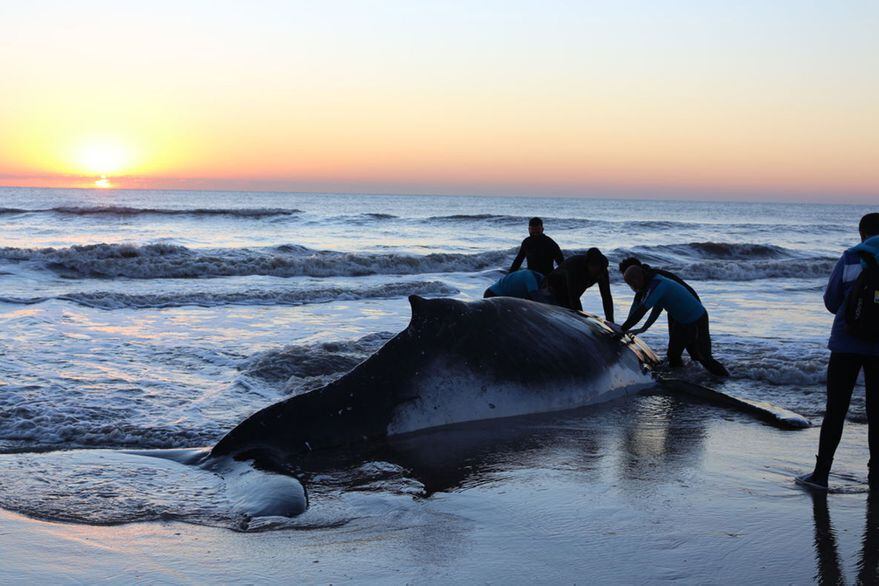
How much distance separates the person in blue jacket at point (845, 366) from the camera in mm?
5918

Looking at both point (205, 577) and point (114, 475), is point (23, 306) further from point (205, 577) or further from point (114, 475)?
point (205, 577)

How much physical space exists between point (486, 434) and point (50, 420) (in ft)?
12.4

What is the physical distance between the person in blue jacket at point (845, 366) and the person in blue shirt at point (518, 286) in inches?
177

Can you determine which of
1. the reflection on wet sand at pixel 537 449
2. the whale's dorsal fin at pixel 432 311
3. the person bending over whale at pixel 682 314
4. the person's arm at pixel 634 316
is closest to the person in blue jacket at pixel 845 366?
the reflection on wet sand at pixel 537 449

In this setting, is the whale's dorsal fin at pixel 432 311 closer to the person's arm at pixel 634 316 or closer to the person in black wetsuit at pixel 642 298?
the person's arm at pixel 634 316

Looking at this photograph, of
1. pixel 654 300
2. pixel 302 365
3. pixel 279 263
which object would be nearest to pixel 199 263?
pixel 279 263

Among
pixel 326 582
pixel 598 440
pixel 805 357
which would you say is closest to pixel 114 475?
pixel 326 582

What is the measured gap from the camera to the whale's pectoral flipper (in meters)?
7.74

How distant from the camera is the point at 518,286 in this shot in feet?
34.2

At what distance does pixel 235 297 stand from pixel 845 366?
13.9 m

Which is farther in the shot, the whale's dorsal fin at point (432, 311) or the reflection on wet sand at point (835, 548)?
the whale's dorsal fin at point (432, 311)

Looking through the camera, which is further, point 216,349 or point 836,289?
point 216,349

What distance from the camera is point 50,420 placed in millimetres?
7441

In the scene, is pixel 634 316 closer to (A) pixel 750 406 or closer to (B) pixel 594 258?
Result: (B) pixel 594 258
